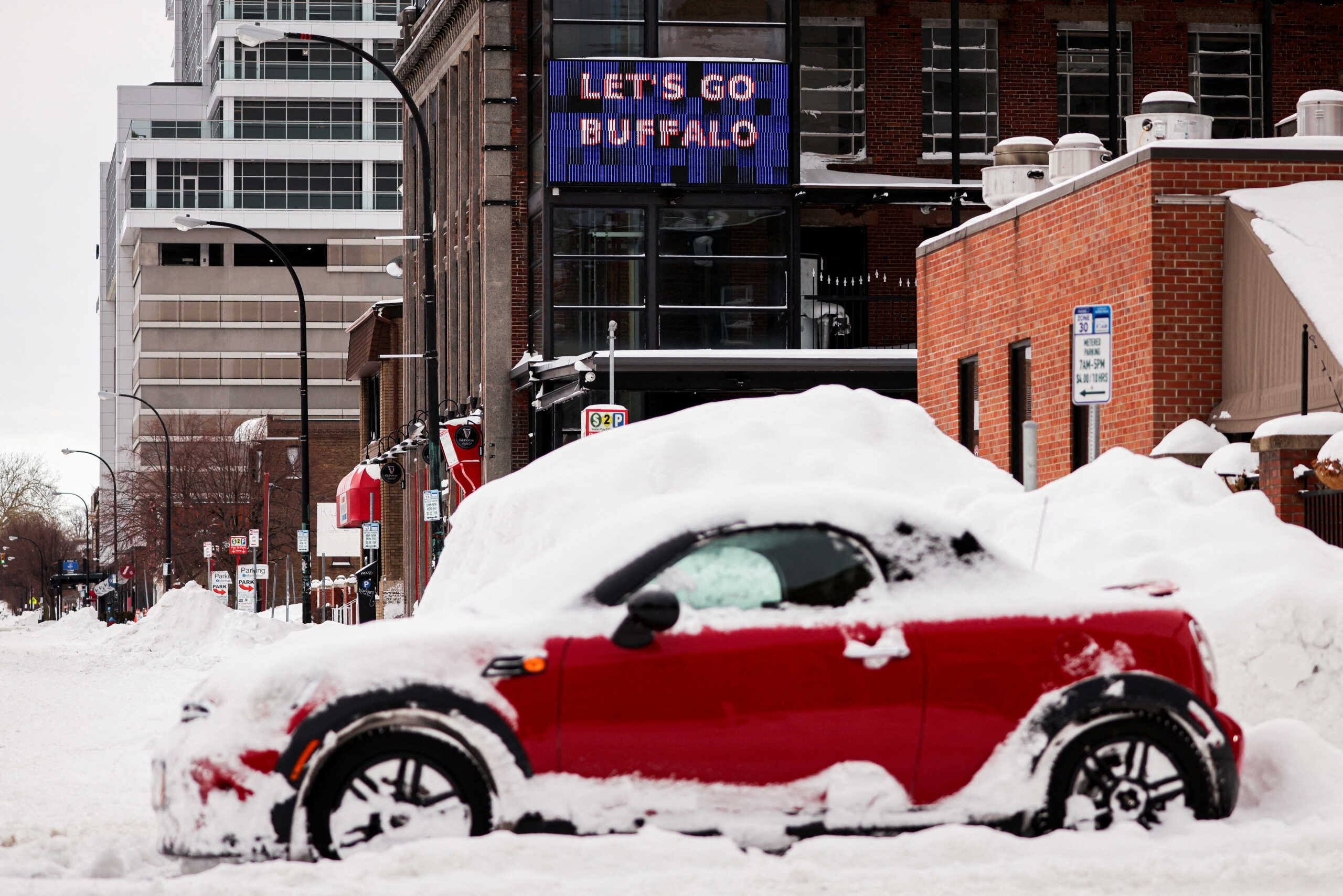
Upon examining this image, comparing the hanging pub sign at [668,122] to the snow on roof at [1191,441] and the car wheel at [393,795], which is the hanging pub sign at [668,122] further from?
the car wheel at [393,795]

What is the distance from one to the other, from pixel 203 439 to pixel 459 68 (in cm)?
4873

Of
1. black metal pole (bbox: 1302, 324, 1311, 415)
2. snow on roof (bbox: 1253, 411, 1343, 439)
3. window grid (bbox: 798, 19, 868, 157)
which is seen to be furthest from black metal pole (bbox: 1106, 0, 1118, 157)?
snow on roof (bbox: 1253, 411, 1343, 439)

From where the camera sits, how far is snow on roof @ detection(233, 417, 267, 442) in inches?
3674

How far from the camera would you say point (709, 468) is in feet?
41.0

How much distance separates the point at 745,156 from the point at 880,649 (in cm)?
2834

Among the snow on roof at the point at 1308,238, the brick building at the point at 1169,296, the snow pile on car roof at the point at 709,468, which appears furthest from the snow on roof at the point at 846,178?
the snow pile on car roof at the point at 709,468

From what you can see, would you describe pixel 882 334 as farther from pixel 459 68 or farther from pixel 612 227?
pixel 459 68

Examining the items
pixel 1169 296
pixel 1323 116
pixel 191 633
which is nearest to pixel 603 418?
pixel 1169 296

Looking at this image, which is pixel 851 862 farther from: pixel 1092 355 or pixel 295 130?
pixel 295 130

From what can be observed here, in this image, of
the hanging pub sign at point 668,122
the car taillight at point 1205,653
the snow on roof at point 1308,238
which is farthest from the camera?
the hanging pub sign at point 668,122

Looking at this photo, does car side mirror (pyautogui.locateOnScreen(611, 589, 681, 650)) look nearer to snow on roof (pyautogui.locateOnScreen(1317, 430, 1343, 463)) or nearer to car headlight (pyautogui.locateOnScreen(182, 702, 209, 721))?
car headlight (pyautogui.locateOnScreen(182, 702, 209, 721))

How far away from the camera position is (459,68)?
43688mm

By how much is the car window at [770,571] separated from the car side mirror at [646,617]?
0.70 feet

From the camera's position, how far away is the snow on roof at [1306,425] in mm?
13180
